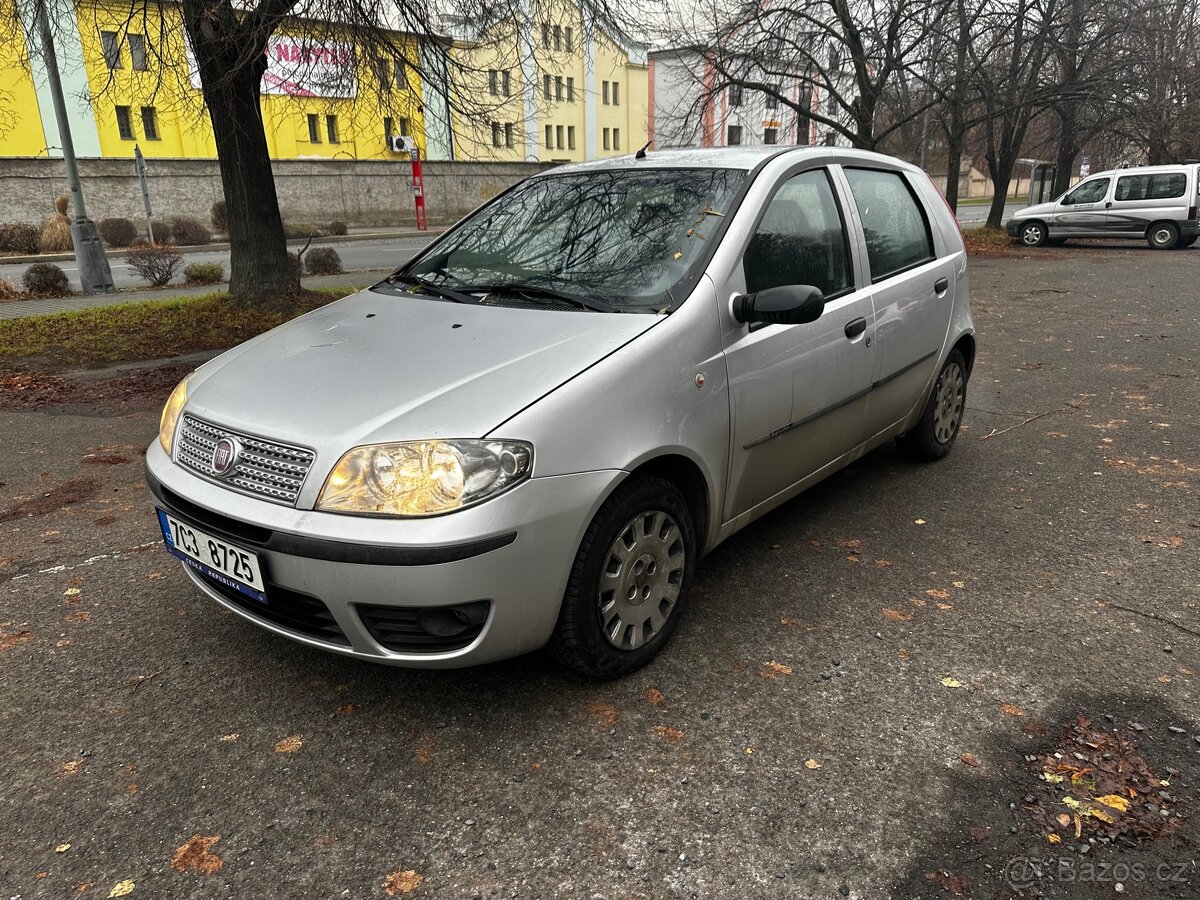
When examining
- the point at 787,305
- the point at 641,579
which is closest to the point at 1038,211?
the point at 787,305

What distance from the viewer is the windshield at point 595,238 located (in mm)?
3043

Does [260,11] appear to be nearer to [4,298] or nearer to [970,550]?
[970,550]

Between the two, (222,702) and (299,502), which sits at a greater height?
(299,502)

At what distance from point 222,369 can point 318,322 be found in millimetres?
490

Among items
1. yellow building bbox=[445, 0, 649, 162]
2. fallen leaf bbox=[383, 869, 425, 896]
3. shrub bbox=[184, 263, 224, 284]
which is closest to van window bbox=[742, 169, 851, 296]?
fallen leaf bbox=[383, 869, 425, 896]

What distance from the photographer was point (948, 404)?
485 cm

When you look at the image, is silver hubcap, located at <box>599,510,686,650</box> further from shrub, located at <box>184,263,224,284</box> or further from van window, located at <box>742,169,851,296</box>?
shrub, located at <box>184,263,224,284</box>

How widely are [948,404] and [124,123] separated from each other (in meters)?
48.1

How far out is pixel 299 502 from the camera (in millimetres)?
2316

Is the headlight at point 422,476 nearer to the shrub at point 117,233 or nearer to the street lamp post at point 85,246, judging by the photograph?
the street lamp post at point 85,246

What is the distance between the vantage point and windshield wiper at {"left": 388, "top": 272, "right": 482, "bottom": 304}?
3248 mm

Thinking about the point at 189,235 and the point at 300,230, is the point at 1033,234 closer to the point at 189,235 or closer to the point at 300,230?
the point at 189,235

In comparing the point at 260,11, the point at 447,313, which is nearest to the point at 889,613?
the point at 447,313

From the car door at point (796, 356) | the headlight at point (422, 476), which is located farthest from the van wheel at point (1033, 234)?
the headlight at point (422, 476)
